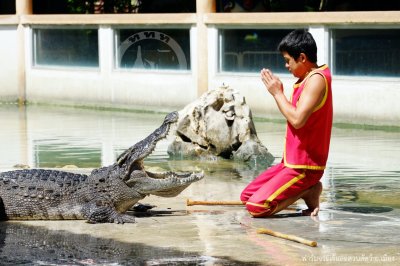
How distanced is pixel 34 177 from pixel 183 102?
9457 mm

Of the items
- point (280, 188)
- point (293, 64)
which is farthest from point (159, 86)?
point (280, 188)

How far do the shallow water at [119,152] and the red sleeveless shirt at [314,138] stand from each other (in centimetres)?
49

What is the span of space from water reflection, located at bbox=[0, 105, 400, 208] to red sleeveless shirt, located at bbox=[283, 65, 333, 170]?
3.68 ft

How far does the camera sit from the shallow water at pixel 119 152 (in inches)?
280

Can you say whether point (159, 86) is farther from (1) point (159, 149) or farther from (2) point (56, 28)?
Answer: (1) point (159, 149)

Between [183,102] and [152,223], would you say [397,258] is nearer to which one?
[152,223]

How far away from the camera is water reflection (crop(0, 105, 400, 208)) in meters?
10.4

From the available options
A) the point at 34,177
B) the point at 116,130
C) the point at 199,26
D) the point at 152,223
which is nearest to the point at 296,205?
the point at 152,223

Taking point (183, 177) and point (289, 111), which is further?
point (183, 177)

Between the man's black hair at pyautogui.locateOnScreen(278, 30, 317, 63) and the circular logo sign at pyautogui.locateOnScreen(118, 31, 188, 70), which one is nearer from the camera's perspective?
the man's black hair at pyautogui.locateOnScreen(278, 30, 317, 63)

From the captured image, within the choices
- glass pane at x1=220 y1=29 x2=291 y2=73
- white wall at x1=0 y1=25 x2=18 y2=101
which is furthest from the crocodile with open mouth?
white wall at x1=0 y1=25 x2=18 y2=101

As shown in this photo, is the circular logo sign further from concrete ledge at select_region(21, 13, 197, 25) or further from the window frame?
A: the window frame

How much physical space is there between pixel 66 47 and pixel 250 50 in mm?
4518

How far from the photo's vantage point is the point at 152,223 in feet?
26.9
